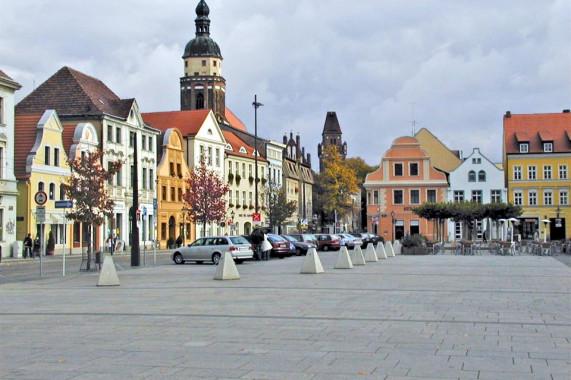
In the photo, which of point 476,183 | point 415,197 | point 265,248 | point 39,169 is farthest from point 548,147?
point 265,248

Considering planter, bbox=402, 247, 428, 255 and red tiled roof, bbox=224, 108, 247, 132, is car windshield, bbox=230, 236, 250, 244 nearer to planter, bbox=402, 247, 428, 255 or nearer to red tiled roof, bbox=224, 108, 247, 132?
planter, bbox=402, 247, 428, 255

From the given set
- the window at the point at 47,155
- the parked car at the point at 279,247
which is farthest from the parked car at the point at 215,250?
the window at the point at 47,155

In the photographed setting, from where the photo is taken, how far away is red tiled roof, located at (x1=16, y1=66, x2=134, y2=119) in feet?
211

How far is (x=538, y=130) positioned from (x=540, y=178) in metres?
6.33

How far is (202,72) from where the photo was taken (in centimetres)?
12169

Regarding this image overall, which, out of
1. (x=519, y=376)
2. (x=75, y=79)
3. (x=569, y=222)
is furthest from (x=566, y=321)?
Result: (x=569, y=222)

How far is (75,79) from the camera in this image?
66250 mm

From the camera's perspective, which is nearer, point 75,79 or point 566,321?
point 566,321

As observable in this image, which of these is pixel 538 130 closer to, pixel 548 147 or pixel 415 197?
pixel 548 147

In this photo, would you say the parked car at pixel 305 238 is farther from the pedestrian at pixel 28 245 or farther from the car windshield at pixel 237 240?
the pedestrian at pixel 28 245

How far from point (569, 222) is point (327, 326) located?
79840 mm

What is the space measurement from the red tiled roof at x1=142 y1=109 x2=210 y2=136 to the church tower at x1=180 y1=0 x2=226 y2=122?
106ft

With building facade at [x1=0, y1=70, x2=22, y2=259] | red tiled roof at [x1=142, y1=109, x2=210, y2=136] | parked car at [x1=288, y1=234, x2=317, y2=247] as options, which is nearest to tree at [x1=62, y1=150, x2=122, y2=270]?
building facade at [x1=0, y1=70, x2=22, y2=259]

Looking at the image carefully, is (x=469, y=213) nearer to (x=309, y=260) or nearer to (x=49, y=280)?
(x=309, y=260)
